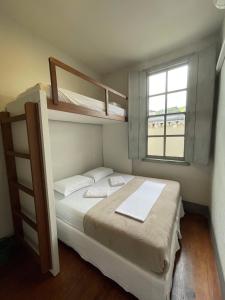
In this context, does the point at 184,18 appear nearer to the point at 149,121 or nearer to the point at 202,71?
the point at 202,71

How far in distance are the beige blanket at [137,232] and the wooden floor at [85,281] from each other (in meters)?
0.38

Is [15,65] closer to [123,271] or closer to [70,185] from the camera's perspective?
[70,185]

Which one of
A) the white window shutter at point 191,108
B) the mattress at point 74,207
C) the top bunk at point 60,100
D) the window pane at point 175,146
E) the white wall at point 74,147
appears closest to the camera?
the top bunk at point 60,100

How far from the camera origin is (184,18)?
1643 mm

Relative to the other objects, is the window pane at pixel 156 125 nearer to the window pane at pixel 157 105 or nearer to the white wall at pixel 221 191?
the window pane at pixel 157 105

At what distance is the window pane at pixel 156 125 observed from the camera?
2.50m

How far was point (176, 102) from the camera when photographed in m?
2.31

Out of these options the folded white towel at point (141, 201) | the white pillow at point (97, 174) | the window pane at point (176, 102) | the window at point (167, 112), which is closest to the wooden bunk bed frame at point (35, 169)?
the folded white towel at point (141, 201)

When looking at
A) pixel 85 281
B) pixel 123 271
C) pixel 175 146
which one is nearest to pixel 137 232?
pixel 123 271

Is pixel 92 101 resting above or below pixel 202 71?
below

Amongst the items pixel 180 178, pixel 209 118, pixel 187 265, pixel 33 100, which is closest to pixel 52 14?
pixel 33 100

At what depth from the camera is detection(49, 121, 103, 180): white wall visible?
221 centimetres

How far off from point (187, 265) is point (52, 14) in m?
3.22

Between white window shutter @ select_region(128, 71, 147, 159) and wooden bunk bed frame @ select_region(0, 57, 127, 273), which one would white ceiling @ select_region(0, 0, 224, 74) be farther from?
wooden bunk bed frame @ select_region(0, 57, 127, 273)
